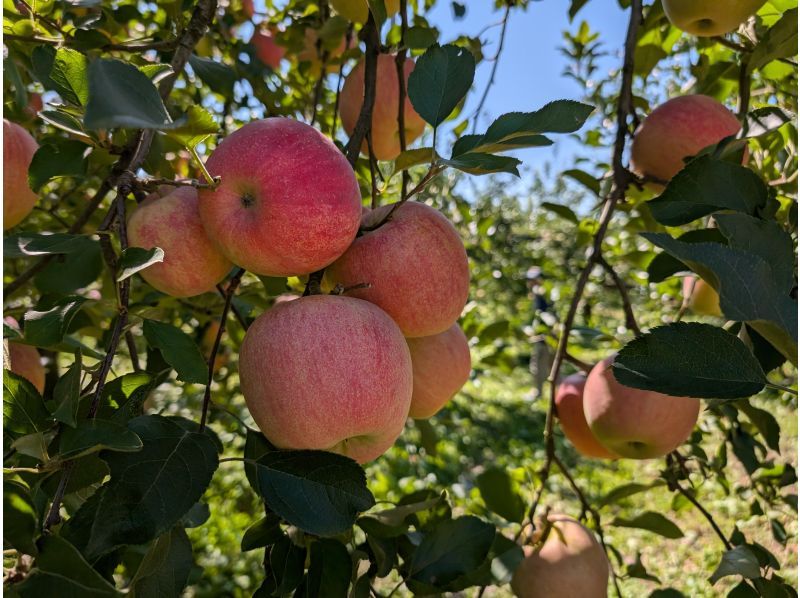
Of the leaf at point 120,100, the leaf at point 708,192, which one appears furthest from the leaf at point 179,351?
the leaf at point 708,192

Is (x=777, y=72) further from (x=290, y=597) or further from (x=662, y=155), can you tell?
(x=290, y=597)

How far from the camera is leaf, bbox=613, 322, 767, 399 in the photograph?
0.61m

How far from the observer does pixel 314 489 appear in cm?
69

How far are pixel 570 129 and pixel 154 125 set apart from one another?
0.41 meters

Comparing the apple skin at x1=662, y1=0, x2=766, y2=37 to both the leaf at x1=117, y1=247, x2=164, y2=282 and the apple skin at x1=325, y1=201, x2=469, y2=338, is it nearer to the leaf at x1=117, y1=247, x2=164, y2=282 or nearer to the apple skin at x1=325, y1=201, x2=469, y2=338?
the apple skin at x1=325, y1=201, x2=469, y2=338

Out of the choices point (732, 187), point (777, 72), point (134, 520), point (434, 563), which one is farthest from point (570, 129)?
point (777, 72)

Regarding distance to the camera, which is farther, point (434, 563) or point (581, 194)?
point (581, 194)

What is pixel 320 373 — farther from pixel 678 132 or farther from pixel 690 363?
pixel 678 132

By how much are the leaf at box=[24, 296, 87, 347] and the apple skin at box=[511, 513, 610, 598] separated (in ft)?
3.07

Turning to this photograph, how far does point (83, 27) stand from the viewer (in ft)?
3.61

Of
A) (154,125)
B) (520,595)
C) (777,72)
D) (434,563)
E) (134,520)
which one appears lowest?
(520,595)

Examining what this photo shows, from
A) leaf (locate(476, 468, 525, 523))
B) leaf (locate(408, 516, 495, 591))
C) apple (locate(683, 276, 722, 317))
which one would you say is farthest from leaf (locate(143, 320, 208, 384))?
apple (locate(683, 276, 722, 317))

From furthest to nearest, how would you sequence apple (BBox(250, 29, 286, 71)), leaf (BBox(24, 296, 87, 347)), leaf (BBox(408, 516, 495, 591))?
1. apple (BBox(250, 29, 286, 71))
2. leaf (BBox(408, 516, 495, 591))
3. leaf (BBox(24, 296, 87, 347))

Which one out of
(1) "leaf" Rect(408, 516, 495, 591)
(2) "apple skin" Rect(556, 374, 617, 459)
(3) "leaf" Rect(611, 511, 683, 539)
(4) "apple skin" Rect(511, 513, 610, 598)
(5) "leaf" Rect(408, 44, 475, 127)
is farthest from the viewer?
(2) "apple skin" Rect(556, 374, 617, 459)
